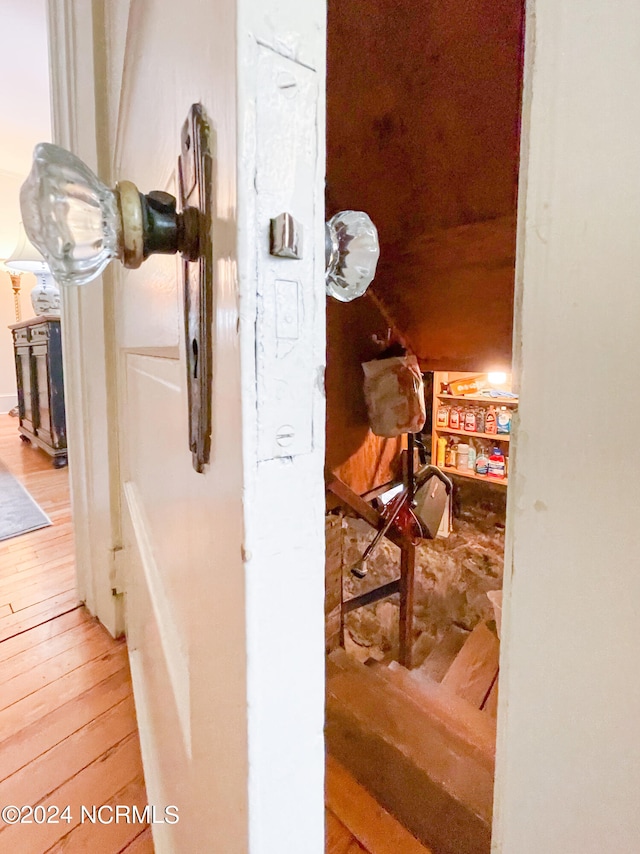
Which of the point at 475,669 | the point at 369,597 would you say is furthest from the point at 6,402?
the point at 475,669

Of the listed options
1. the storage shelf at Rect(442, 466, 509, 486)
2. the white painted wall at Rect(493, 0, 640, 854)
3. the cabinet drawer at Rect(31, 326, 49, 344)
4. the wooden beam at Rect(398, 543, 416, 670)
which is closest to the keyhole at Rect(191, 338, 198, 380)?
the white painted wall at Rect(493, 0, 640, 854)

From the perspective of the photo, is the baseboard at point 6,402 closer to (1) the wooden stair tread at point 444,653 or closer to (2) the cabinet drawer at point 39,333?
(2) the cabinet drawer at point 39,333

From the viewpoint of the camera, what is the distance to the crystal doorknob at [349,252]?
24cm

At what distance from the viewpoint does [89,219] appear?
0.21m

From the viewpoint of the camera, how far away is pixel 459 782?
0.79m

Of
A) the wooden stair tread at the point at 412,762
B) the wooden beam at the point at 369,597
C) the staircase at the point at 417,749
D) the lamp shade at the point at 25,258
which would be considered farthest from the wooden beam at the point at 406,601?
the lamp shade at the point at 25,258

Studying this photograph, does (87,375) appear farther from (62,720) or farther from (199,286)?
(199,286)

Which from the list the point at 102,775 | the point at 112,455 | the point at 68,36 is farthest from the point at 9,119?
the point at 102,775

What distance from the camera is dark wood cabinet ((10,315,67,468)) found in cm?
257

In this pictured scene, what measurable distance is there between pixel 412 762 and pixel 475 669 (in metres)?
0.79

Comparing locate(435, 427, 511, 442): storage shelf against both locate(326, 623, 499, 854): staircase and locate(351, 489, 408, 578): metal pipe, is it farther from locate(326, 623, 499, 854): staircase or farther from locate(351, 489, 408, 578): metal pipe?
locate(326, 623, 499, 854): staircase

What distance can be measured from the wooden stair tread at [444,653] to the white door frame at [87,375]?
1114 mm

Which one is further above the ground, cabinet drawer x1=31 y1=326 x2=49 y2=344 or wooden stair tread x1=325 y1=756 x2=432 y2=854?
cabinet drawer x1=31 y1=326 x2=49 y2=344

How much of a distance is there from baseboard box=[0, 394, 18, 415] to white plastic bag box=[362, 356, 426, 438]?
16.9ft
